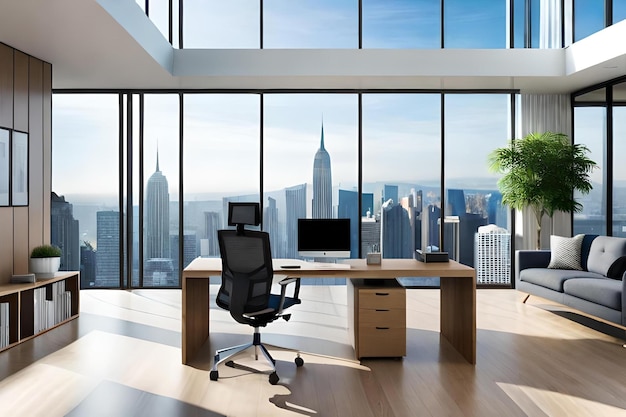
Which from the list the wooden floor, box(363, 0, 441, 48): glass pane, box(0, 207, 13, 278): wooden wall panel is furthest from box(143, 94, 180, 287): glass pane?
box(363, 0, 441, 48): glass pane

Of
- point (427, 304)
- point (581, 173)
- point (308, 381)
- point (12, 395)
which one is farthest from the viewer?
point (581, 173)

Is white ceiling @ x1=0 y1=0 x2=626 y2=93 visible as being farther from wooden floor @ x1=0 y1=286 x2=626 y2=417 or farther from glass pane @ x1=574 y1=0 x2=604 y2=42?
wooden floor @ x1=0 y1=286 x2=626 y2=417

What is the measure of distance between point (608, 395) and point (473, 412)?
1083mm

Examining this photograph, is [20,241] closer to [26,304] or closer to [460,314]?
[26,304]

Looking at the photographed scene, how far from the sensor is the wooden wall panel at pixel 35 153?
20.5 ft

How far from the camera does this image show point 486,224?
8.49m

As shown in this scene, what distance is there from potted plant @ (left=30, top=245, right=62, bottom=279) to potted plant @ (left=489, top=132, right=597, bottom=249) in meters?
5.84

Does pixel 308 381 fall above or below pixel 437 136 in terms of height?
below

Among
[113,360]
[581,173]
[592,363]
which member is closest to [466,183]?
[581,173]

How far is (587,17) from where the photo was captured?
7.54 meters

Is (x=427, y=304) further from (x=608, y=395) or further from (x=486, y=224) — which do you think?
(x=608, y=395)

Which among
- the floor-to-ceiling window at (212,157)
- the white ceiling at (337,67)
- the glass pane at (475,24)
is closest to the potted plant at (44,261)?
the white ceiling at (337,67)

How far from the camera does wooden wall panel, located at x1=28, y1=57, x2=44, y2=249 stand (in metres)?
6.25

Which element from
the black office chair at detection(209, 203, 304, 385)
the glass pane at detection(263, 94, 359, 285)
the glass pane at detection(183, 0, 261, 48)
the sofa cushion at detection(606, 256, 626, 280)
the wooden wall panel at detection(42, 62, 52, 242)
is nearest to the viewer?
the black office chair at detection(209, 203, 304, 385)
